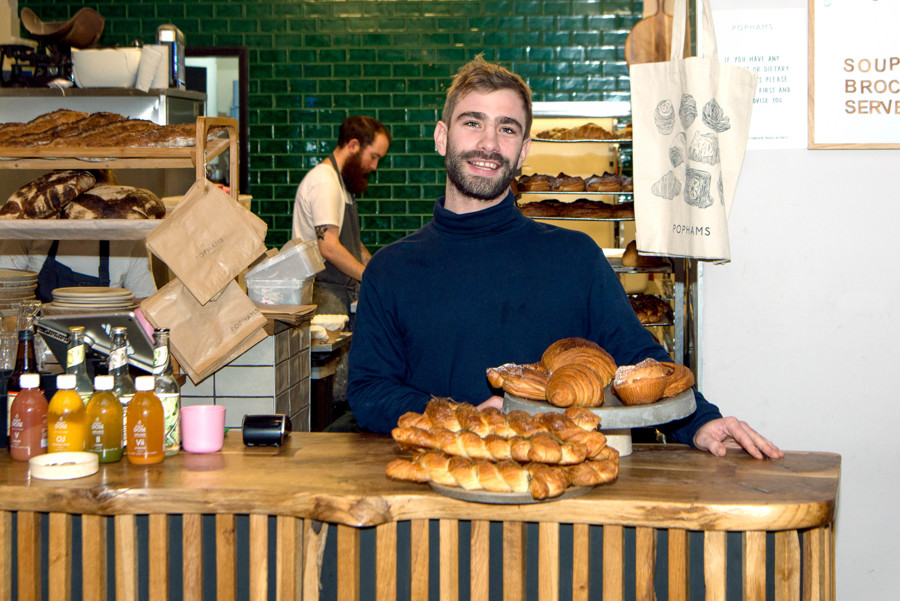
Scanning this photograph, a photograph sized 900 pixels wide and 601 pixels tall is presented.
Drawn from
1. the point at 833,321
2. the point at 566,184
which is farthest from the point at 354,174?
the point at 833,321

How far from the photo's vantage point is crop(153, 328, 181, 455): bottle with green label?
2057mm

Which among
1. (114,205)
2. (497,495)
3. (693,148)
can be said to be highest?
(693,148)

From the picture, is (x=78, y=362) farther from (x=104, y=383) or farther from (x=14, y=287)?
(x=14, y=287)

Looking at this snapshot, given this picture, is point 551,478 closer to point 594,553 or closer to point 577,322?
point 594,553

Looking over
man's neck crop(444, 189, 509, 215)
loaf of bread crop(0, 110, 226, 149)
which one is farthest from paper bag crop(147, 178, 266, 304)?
man's neck crop(444, 189, 509, 215)

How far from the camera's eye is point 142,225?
128 inches

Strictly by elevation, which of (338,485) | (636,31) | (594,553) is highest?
(636,31)

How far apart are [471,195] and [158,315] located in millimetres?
1259

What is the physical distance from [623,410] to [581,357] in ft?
0.61

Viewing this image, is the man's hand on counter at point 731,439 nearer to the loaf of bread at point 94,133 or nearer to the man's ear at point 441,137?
the man's ear at point 441,137

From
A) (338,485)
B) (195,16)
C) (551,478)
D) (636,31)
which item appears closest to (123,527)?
(338,485)

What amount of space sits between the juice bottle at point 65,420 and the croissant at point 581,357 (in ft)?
3.22

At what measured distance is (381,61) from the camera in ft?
22.2

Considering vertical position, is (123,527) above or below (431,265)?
below
